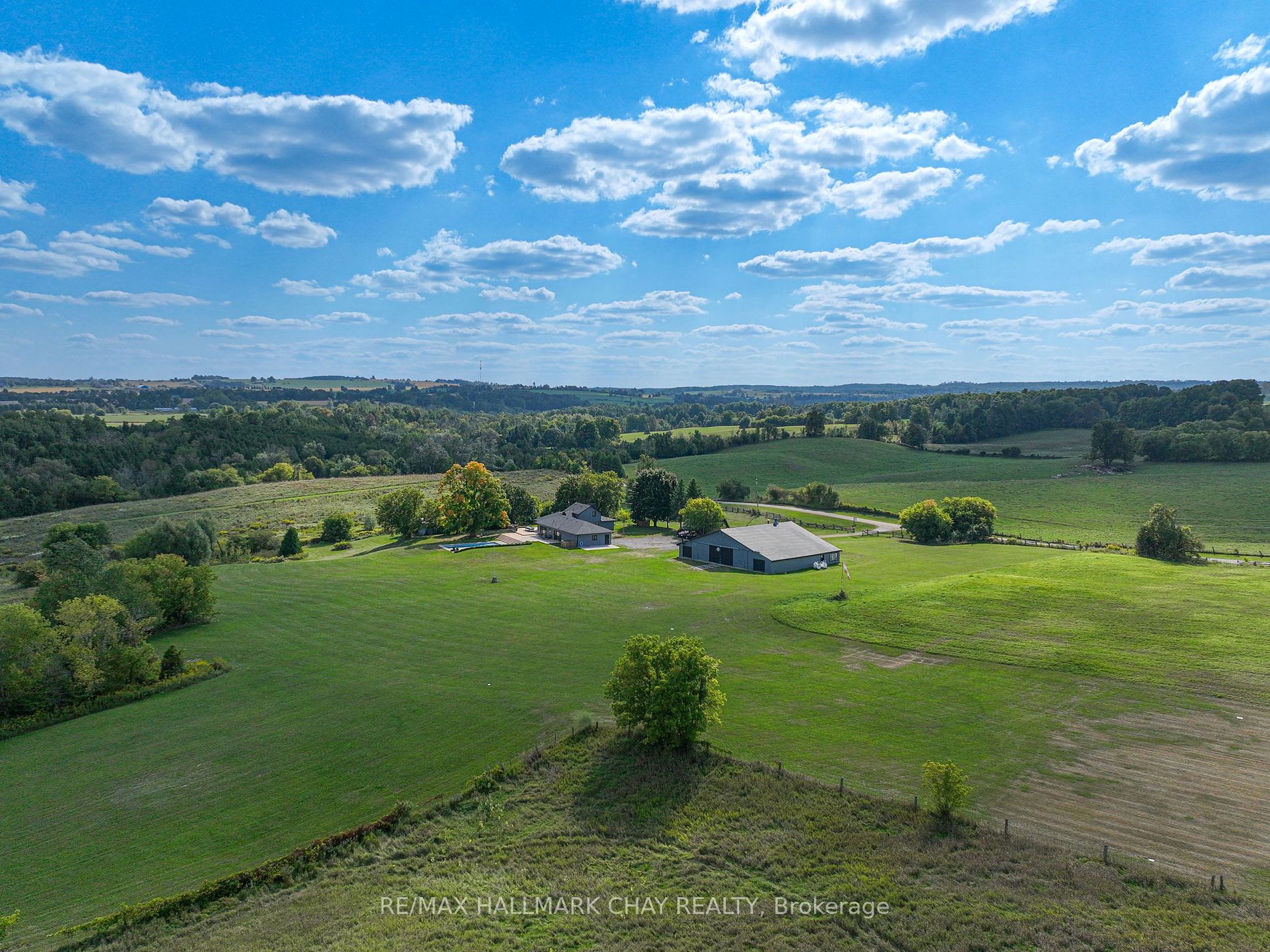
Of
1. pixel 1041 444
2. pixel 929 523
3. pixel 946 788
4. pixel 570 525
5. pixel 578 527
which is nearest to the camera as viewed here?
pixel 946 788

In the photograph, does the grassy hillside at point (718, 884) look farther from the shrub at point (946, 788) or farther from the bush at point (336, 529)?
the bush at point (336, 529)

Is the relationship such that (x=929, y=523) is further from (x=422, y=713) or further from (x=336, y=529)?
(x=336, y=529)

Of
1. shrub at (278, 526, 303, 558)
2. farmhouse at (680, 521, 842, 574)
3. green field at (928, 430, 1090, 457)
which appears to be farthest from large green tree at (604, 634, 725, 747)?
green field at (928, 430, 1090, 457)

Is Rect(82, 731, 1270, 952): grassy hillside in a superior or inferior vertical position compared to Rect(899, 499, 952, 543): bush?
inferior

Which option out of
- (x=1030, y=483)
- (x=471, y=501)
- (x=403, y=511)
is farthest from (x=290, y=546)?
(x=1030, y=483)

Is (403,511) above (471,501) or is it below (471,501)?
below

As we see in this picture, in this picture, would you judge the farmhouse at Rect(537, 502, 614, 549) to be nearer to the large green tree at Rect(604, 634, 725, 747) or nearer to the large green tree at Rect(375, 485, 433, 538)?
the large green tree at Rect(375, 485, 433, 538)

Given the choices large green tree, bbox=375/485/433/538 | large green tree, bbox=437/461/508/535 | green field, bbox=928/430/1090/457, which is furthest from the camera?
green field, bbox=928/430/1090/457

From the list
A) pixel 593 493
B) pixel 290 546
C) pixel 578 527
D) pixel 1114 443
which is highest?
pixel 1114 443
